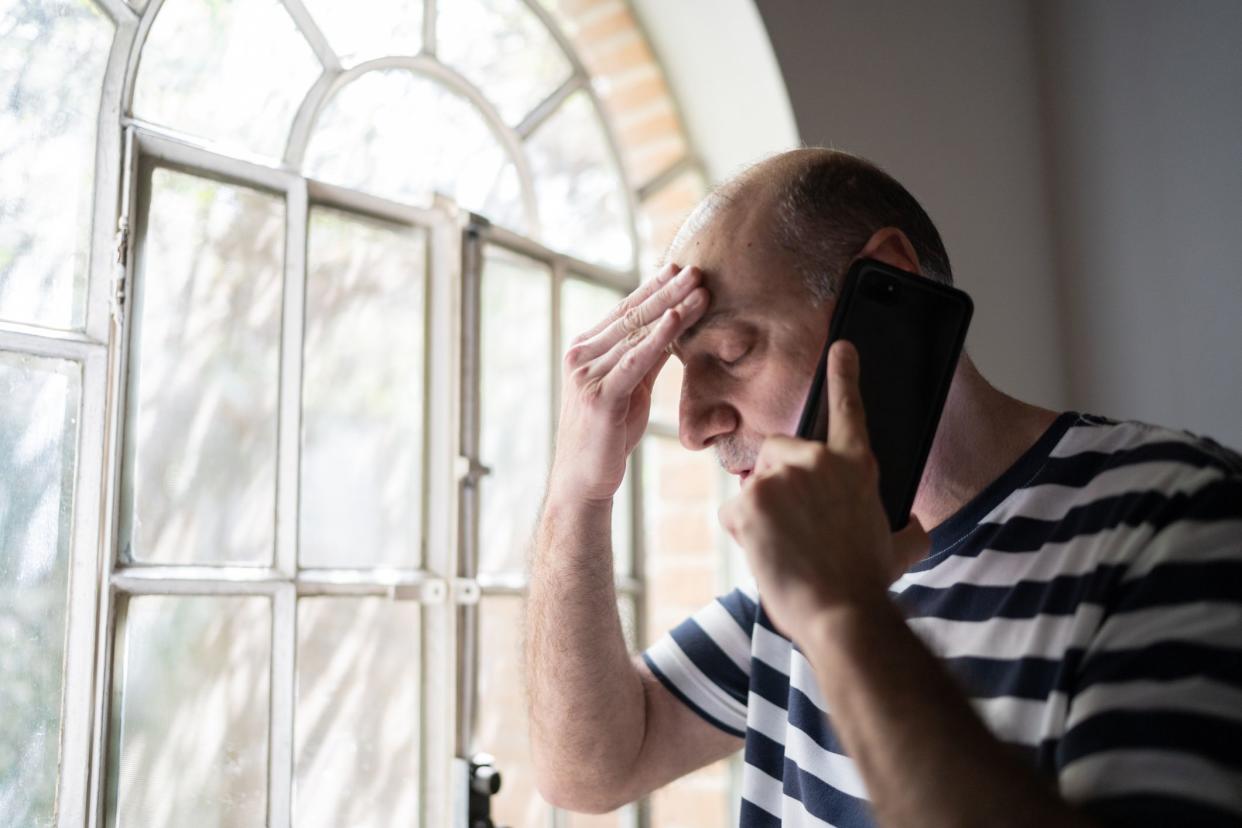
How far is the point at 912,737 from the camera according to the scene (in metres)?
0.66

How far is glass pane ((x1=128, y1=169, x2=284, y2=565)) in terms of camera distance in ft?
4.03

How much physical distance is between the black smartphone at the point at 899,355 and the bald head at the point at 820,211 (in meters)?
0.09

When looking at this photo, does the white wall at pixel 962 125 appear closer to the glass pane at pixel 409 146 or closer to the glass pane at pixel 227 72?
the glass pane at pixel 409 146

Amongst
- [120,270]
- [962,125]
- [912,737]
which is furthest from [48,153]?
[962,125]

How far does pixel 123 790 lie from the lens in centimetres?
116

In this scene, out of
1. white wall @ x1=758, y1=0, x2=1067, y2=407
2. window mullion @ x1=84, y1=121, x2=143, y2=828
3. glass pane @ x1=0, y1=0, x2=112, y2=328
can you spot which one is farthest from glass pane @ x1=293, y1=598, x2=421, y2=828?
white wall @ x1=758, y1=0, x2=1067, y2=407

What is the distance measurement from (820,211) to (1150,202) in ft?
4.36

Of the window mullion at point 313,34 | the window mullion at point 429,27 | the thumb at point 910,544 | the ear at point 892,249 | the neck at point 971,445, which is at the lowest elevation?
the thumb at point 910,544

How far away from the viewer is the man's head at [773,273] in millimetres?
1050

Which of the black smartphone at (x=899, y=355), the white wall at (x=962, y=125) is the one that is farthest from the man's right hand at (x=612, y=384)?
the white wall at (x=962, y=125)

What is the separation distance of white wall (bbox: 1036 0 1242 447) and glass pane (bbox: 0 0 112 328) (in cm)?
183

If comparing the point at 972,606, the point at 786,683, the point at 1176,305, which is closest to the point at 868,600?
the point at 972,606

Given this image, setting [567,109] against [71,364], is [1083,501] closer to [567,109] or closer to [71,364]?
[71,364]

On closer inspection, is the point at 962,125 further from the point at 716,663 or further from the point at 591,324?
the point at 716,663
